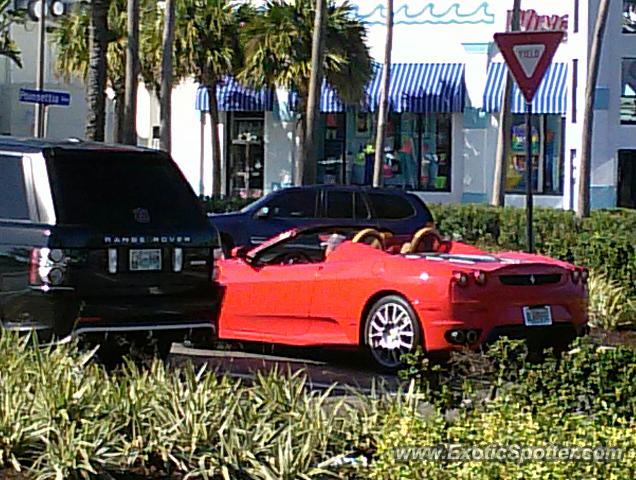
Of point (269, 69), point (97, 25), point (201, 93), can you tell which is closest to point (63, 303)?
point (97, 25)

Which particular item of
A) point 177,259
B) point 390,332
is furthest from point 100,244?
point 390,332

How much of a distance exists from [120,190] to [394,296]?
2.66 metres

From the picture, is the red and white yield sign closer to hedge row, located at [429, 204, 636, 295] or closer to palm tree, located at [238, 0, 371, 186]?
hedge row, located at [429, 204, 636, 295]

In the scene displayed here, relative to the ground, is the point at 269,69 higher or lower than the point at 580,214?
higher

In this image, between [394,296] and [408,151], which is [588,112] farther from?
[394,296]

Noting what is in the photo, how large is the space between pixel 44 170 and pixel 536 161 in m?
30.5

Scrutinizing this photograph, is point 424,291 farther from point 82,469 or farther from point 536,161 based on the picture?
point 536,161

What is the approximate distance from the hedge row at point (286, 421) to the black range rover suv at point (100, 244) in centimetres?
186

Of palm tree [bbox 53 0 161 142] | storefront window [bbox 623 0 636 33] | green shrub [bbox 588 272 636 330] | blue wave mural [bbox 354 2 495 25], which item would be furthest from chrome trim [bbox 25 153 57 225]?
storefront window [bbox 623 0 636 33]

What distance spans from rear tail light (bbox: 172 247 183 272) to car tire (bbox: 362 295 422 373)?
2067 millimetres

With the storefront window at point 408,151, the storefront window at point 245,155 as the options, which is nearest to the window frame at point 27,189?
the storefront window at point 408,151

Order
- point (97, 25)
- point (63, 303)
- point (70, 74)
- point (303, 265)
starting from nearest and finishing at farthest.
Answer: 1. point (63, 303)
2. point (303, 265)
3. point (97, 25)
4. point (70, 74)

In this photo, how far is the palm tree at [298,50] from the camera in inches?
1367

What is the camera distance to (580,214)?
997 inches
